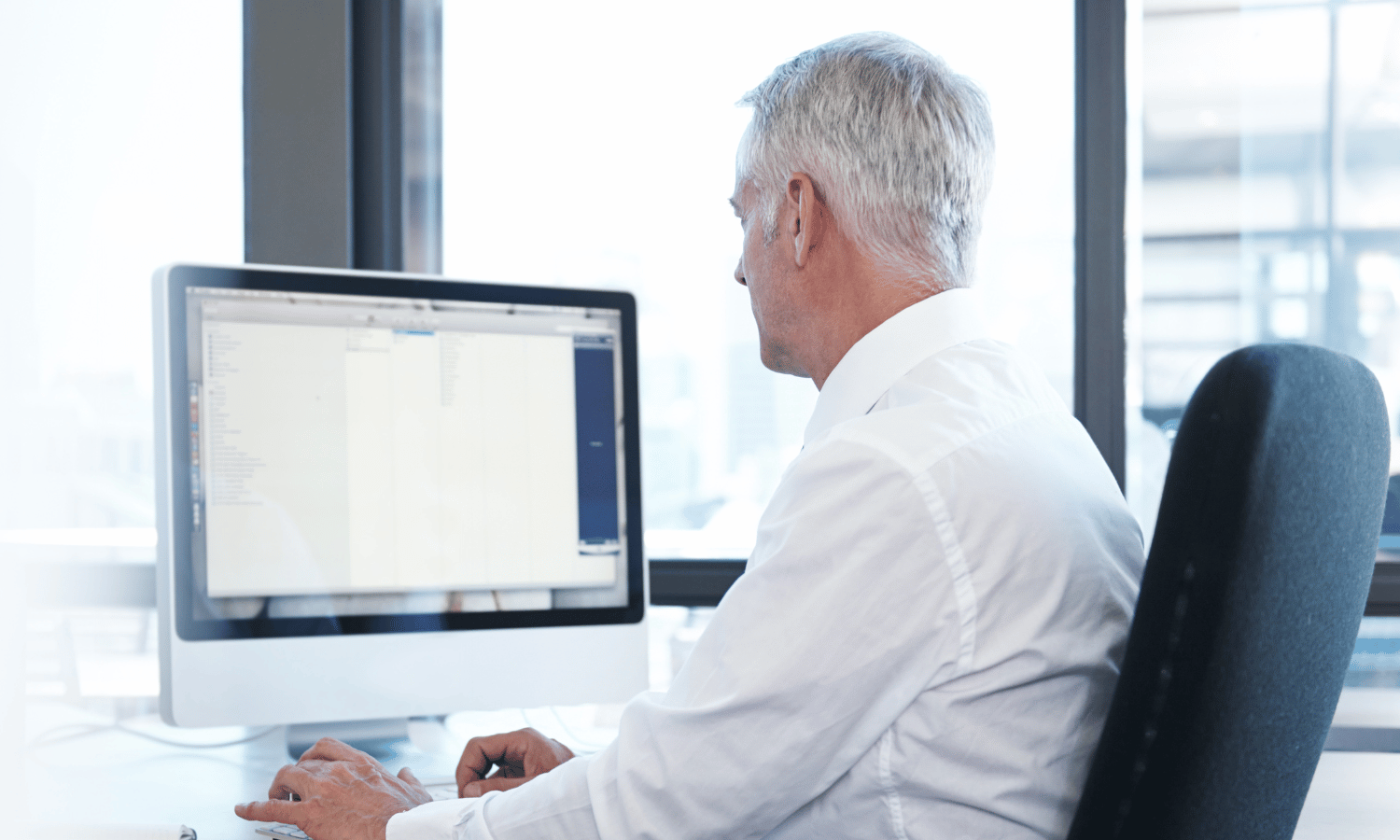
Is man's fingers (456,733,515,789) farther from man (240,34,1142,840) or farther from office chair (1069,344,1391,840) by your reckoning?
office chair (1069,344,1391,840)

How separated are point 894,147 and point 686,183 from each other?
0.82 m

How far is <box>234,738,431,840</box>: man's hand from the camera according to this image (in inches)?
28.1

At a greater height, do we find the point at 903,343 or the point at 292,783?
the point at 903,343

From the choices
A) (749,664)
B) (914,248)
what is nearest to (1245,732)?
(749,664)

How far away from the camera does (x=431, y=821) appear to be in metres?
0.67

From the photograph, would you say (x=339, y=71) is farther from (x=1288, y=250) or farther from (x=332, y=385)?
(x=1288, y=250)

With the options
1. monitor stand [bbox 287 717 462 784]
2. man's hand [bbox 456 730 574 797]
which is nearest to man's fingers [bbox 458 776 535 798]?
man's hand [bbox 456 730 574 797]

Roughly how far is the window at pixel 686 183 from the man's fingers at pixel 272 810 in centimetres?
81

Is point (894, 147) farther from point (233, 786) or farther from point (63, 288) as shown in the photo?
point (233, 786)

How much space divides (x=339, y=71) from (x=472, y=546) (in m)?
0.87

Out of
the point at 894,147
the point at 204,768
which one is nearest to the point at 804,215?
the point at 894,147

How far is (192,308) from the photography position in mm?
934

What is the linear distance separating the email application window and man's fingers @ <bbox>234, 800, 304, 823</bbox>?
0.24m

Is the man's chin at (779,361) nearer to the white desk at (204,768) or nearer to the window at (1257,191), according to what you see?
the white desk at (204,768)
